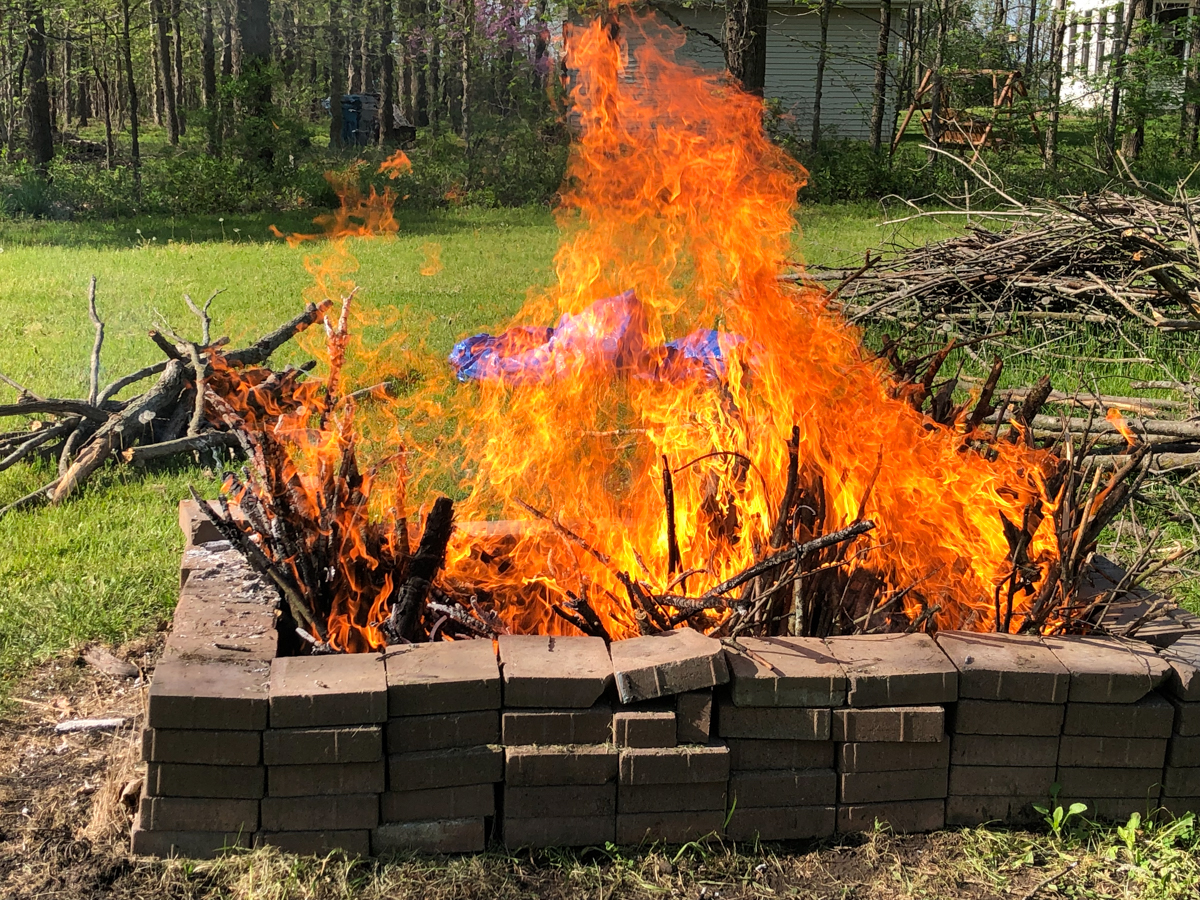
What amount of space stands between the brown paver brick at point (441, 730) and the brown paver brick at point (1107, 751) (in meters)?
1.52

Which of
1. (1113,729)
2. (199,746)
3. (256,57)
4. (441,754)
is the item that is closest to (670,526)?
(441,754)

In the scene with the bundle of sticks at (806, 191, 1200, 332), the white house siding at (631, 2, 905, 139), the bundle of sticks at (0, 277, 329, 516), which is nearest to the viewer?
the bundle of sticks at (0, 277, 329, 516)

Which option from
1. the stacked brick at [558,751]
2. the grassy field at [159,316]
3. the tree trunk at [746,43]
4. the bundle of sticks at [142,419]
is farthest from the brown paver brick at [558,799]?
the tree trunk at [746,43]

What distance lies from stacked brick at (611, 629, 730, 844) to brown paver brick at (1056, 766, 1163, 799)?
94 centimetres

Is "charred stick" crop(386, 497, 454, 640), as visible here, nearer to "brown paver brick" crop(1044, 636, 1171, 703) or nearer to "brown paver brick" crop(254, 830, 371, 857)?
"brown paver brick" crop(254, 830, 371, 857)

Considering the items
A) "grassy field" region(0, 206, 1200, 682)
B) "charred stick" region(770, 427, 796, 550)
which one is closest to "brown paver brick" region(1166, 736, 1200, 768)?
"charred stick" region(770, 427, 796, 550)

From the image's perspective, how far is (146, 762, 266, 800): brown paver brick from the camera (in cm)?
269

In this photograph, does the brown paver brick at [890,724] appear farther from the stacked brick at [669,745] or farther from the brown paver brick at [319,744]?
the brown paver brick at [319,744]

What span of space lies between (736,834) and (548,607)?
91 centimetres

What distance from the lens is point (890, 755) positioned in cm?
292

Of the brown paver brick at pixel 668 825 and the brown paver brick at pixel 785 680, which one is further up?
the brown paver brick at pixel 785 680

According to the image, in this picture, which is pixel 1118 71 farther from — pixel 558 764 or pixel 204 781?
pixel 204 781

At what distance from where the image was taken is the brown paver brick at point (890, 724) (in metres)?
2.88

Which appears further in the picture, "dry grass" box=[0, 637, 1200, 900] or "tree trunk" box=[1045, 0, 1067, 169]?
"tree trunk" box=[1045, 0, 1067, 169]
